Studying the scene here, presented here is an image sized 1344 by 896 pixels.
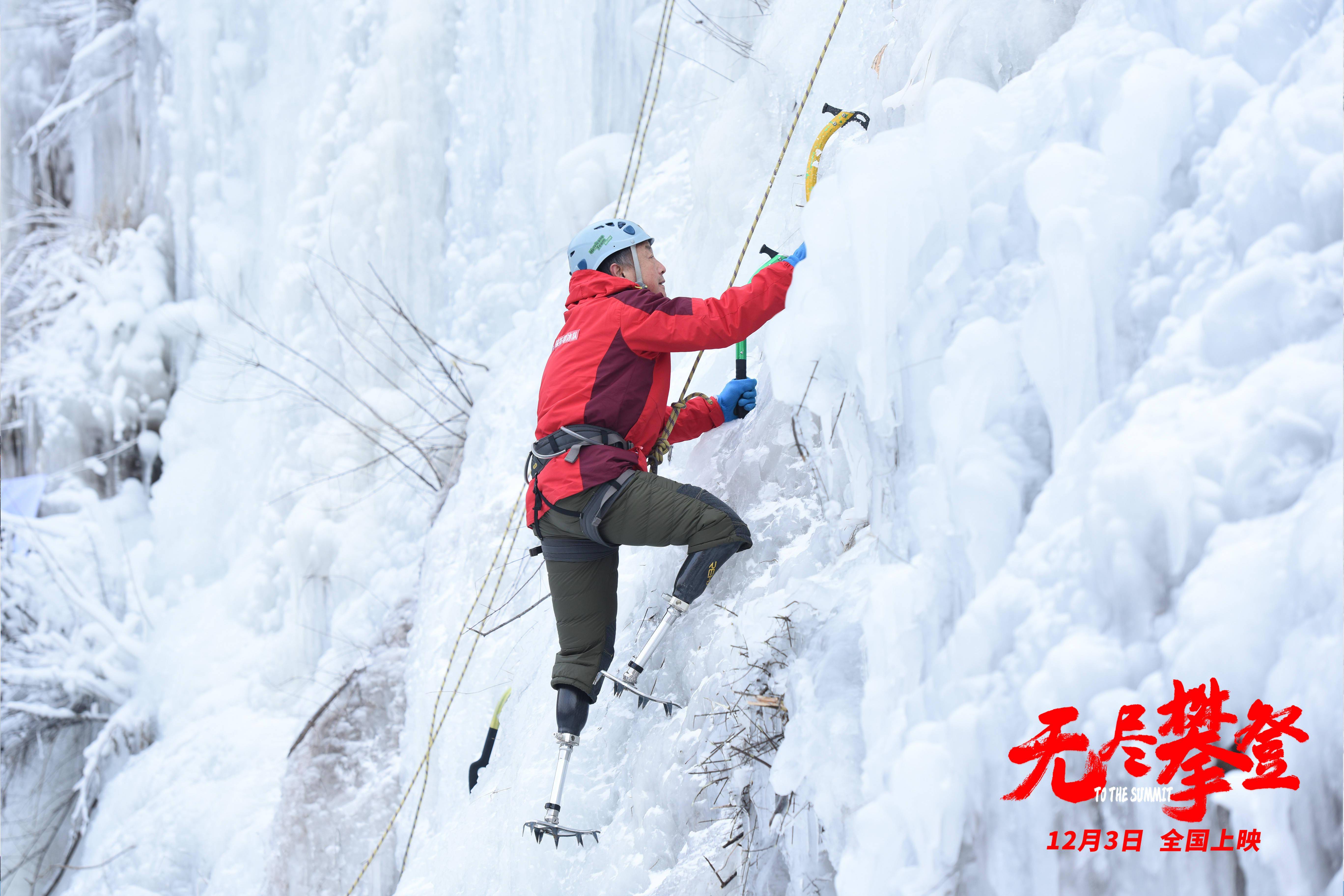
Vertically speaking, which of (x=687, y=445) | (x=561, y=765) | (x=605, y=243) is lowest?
(x=561, y=765)

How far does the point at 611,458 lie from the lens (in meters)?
2.57

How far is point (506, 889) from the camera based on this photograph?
2.93m

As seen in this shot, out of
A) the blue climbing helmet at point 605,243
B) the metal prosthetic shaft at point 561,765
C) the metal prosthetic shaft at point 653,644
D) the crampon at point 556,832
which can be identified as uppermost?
the blue climbing helmet at point 605,243

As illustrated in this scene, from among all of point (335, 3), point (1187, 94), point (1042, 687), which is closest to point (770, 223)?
point (1187, 94)

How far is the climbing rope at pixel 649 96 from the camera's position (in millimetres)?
4363

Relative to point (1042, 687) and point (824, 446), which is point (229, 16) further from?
point (1042, 687)

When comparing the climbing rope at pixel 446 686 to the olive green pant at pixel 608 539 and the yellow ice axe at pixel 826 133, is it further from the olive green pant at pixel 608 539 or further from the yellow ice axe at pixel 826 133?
the yellow ice axe at pixel 826 133

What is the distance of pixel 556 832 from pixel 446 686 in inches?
64.8

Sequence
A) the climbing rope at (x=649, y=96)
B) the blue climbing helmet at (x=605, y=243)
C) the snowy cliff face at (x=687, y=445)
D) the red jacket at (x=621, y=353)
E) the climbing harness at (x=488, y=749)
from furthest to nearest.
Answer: the climbing rope at (x=649, y=96) < the climbing harness at (x=488, y=749) < the blue climbing helmet at (x=605, y=243) < the red jacket at (x=621, y=353) < the snowy cliff face at (x=687, y=445)

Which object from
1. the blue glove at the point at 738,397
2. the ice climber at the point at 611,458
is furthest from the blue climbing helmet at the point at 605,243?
the blue glove at the point at 738,397

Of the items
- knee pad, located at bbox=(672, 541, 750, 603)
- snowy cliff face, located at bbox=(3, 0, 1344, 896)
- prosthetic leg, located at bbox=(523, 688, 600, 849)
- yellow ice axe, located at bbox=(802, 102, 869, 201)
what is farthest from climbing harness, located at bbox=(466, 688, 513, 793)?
yellow ice axe, located at bbox=(802, 102, 869, 201)

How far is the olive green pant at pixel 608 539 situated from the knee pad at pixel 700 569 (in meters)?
0.01

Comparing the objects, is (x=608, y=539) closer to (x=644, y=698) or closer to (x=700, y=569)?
(x=700, y=569)

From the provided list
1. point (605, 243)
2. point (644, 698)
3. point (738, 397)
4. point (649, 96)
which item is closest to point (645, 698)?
point (644, 698)
